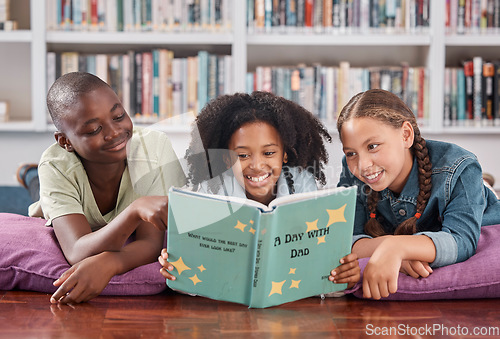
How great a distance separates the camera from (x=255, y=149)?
1339 millimetres

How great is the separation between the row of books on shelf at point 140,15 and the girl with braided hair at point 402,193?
1.25 metres

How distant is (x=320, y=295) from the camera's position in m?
Result: 1.25

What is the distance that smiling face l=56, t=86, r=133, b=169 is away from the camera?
4.28ft

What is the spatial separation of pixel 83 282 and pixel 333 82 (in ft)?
5.36

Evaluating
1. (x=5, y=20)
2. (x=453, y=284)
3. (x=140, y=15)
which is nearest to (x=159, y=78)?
(x=140, y=15)

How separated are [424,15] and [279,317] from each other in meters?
1.77

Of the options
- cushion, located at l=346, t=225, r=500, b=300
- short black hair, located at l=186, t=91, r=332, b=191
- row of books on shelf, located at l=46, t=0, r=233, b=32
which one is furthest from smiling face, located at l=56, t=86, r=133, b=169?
row of books on shelf, located at l=46, t=0, r=233, b=32

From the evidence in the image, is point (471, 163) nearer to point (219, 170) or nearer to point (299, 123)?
point (299, 123)

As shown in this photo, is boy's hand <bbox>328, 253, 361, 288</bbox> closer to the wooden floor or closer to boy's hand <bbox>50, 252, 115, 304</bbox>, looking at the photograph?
the wooden floor

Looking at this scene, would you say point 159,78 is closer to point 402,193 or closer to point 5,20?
point 5,20

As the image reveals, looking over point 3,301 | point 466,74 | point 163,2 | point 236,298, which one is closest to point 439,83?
point 466,74

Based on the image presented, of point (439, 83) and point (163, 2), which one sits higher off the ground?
point (163, 2)

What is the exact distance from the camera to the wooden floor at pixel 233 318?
3.50 feet

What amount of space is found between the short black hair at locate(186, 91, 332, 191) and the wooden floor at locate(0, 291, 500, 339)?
323mm
